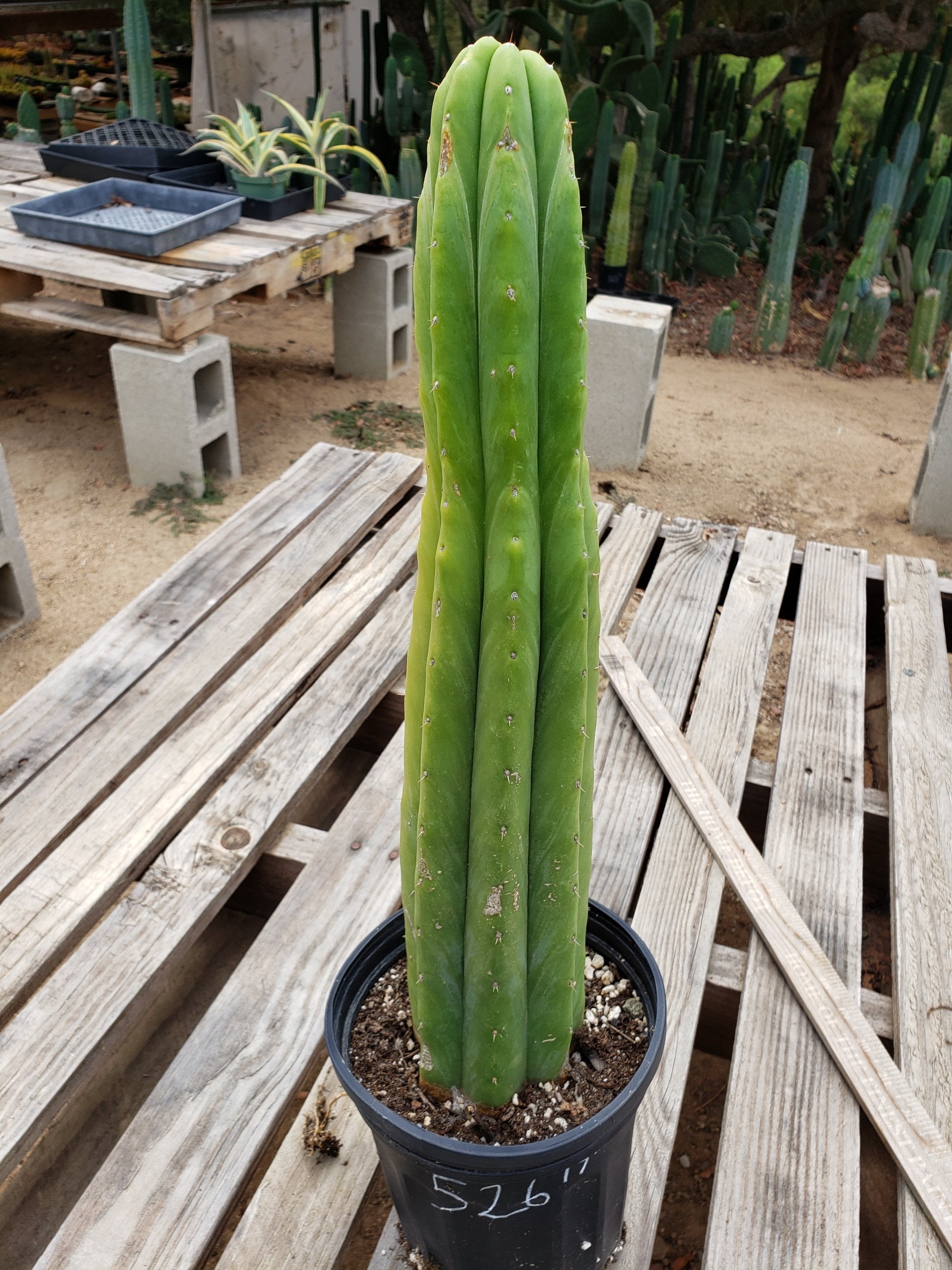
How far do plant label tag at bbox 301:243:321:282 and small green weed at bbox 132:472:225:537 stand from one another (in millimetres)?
969

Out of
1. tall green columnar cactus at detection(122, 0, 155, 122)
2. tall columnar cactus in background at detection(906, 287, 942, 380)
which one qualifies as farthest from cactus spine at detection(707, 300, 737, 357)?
tall green columnar cactus at detection(122, 0, 155, 122)

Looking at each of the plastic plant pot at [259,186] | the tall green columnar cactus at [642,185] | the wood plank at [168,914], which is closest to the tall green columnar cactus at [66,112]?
the plastic plant pot at [259,186]

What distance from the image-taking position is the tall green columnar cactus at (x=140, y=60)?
5.38m

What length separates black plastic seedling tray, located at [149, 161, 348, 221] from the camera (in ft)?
13.2

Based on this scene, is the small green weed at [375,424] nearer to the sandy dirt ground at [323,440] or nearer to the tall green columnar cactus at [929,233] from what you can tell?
the sandy dirt ground at [323,440]

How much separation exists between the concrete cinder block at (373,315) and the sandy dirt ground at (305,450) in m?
0.10

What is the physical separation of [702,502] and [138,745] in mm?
2891

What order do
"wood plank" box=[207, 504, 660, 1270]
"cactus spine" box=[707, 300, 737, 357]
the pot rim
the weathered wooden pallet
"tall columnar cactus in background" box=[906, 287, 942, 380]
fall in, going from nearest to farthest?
the pot rim < "wood plank" box=[207, 504, 660, 1270] < the weathered wooden pallet < "tall columnar cactus in background" box=[906, 287, 942, 380] < "cactus spine" box=[707, 300, 737, 357]

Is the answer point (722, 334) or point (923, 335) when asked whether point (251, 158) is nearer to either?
point (722, 334)

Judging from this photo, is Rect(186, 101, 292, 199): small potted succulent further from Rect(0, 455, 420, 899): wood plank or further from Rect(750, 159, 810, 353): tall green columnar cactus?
Rect(750, 159, 810, 353): tall green columnar cactus

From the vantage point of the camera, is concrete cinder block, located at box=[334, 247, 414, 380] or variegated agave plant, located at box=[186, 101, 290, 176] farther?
concrete cinder block, located at box=[334, 247, 414, 380]

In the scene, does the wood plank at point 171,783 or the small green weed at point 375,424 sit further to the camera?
the small green weed at point 375,424

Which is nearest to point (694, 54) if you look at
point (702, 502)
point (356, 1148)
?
point (702, 502)

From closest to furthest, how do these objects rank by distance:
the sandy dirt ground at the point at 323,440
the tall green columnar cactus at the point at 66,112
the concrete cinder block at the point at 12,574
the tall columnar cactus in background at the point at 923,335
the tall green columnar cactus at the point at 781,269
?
the concrete cinder block at the point at 12,574 < the sandy dirt ground at the point at 323,440 < the tall columnar cactus in background at the point at 923,335 < the tall green columnar cactus at the point at 781,269 < the tall green columnar cactus at the point at 66,112
